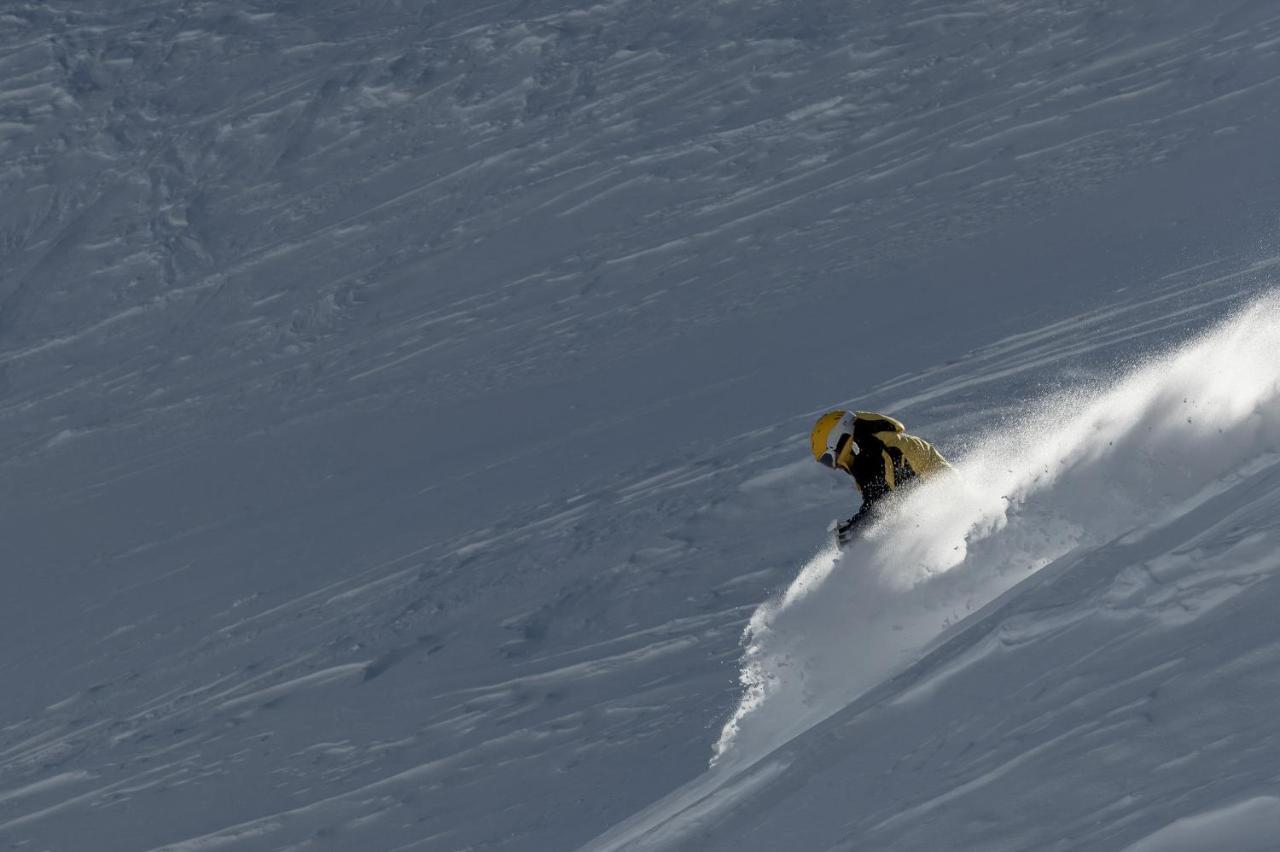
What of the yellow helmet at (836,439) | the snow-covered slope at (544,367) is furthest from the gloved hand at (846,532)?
→ the yellow helmet at (836,439)

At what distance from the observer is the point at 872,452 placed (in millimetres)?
9859

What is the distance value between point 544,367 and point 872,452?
1049 cm

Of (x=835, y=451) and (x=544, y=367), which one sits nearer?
(x=835, y=451)

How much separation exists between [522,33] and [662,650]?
1975 centimetres

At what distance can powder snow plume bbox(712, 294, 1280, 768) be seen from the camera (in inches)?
344

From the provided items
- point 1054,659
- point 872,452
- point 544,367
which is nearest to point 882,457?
point 872,452

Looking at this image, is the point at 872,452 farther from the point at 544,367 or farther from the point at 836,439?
the point at 544,367

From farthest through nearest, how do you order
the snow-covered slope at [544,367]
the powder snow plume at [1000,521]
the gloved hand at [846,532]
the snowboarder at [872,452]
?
1. the gloved hand at [846,532]
2. the snow-covered slope at [544,367]
3. the snowboarder at [872,452]
4. the powder snow plume at [1000,521]

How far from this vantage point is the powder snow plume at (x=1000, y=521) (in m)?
8.73

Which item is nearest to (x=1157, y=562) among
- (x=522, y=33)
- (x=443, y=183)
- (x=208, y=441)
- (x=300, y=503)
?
(x=300, y=503)

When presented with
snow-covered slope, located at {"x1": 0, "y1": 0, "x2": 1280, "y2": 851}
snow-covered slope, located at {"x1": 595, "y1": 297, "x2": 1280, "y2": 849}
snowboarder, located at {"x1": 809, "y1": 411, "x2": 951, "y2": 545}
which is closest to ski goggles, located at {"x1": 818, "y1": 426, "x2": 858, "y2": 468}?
snowboarder, located at {"x1": 809, "y1": 411, "x2": 951, "y2": 545}

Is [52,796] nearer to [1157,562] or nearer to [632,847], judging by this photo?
[632,847]

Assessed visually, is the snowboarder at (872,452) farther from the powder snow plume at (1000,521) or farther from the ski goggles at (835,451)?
the powder snow plume at (1000,521)

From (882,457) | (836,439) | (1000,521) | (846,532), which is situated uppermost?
(836,439)
